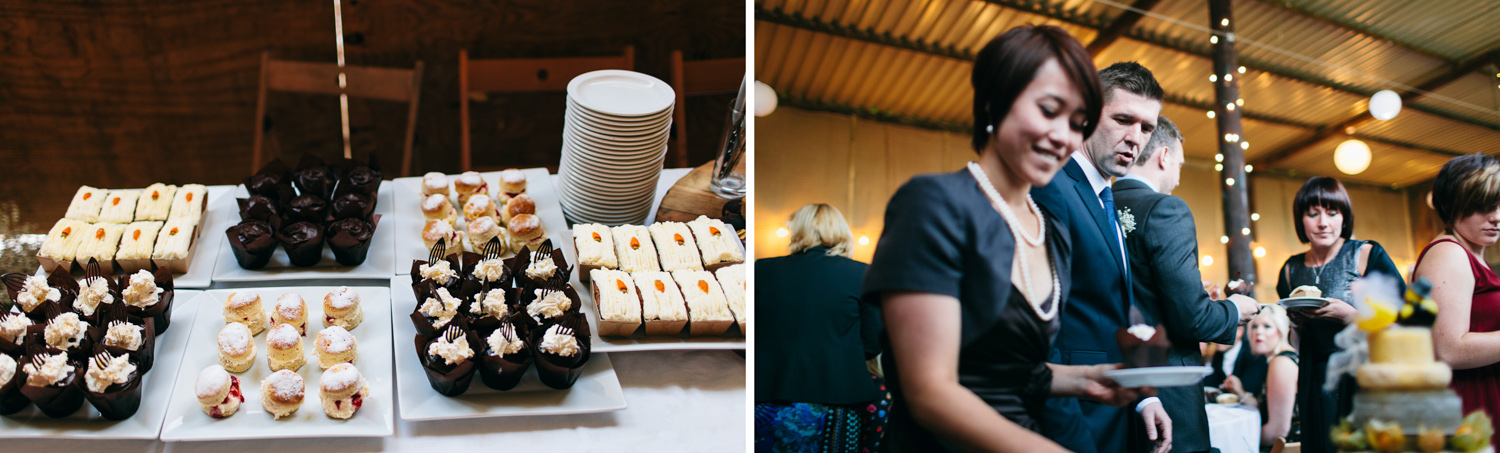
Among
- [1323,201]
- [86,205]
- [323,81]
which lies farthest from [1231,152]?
[323,81]

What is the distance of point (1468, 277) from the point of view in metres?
1.26

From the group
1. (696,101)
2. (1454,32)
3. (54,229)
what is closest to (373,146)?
(696,101)

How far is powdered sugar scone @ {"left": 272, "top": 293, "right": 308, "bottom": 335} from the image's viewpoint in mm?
1892

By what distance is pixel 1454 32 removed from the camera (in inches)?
53.1

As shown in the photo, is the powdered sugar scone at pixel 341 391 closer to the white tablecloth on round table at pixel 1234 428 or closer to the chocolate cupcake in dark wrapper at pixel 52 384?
the chocolate cupcake in dark wrapper at pixel 52 384

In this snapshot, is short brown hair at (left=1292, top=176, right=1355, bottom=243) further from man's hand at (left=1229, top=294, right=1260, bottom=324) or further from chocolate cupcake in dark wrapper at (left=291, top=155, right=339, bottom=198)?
chocolate cupcake in dark wrapper at (left=291, top=155, right=339, bottom=198)

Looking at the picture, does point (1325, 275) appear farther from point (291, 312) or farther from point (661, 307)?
point (291, 312)

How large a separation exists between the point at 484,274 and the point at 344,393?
46 centimetres

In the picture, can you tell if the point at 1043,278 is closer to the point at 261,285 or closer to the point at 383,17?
the point at 261,285

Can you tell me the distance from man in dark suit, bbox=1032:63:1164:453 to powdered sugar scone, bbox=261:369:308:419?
1417 mm

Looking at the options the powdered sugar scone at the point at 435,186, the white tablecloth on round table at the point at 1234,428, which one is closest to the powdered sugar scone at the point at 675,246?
the powdered sugar scone at the point at 435,186

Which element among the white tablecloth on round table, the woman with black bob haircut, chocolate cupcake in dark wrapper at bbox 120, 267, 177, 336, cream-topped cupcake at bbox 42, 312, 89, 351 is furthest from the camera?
chocolate cupcake in dark wrapper at bbox 120, 267, 177, 336

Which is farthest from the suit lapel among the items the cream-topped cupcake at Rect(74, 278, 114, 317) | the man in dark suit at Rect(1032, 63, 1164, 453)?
the cream-topped cupcake at Rect(74, 278, 114, 317)

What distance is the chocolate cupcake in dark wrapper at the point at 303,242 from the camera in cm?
213
